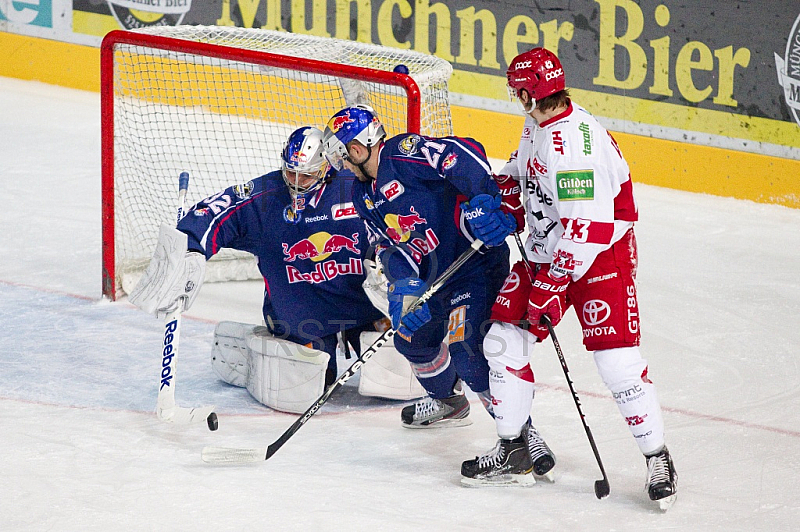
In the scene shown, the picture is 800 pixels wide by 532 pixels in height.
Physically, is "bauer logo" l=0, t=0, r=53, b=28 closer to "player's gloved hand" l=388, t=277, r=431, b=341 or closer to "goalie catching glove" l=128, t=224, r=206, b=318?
"goalie catching glove" l=128, t=224, r=206, b=318

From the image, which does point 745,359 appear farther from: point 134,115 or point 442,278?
point 134,115

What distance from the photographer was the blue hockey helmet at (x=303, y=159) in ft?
12.0

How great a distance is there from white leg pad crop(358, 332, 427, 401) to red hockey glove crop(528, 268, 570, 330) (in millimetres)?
897

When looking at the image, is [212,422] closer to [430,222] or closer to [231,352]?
[231,352]

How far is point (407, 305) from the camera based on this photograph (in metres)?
3.42

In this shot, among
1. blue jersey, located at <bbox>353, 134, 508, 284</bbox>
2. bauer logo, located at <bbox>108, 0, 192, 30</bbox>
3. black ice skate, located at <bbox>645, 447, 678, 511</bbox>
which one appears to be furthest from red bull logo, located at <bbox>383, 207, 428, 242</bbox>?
bauer logo, located at <bbox>108, 0, 192, 30</bbox>

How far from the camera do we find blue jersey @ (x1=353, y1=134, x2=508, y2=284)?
10.8 feet

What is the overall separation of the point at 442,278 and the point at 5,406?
154 centimetres

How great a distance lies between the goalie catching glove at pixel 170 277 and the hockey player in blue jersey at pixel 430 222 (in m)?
0.59

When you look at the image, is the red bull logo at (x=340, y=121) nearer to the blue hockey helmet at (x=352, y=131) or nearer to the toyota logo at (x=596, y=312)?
the blue hockey helmet at (x=352, y=131)

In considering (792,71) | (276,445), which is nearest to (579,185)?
(276,445)

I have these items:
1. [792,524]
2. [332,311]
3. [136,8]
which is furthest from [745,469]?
[136,8]

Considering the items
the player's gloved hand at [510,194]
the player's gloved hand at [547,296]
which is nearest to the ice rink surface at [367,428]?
the player's gloved hand at [547,296]

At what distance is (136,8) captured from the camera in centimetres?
800
